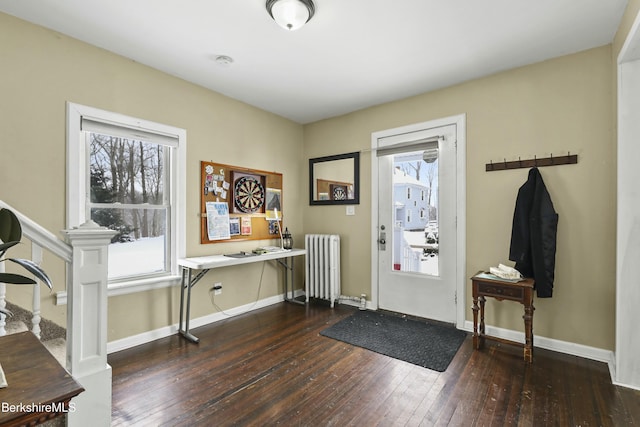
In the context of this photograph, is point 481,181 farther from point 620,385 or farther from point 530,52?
point 620,385

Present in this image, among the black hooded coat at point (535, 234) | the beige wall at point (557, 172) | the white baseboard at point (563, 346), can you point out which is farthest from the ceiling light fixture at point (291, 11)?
the white baseboard at point (563, 346)

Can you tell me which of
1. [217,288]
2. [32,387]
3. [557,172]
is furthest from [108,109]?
[557,172]

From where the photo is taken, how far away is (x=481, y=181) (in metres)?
3.12

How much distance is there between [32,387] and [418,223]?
332 cm

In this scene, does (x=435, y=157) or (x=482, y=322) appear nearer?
(x=482, y=322)

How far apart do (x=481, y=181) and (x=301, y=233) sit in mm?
2466

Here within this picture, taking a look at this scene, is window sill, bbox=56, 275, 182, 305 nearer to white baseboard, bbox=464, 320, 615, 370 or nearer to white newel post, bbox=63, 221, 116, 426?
white newel post, bbox=63, 221, 116, 426

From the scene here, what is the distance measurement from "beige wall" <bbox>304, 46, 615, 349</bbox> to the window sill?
299 cm

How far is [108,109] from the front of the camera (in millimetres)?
2662

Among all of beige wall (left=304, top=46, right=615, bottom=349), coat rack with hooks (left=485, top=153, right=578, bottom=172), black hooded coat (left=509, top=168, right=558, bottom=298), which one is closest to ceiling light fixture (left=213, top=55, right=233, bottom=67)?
beige wall (left=304, top=46, right=615, bottom=349)

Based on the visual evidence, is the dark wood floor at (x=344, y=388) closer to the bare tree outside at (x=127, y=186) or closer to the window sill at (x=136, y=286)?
the window sill at (x=136, y=286)

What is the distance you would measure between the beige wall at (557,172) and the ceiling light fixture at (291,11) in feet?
6.17

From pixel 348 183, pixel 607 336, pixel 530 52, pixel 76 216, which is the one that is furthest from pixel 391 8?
pixel 607 336

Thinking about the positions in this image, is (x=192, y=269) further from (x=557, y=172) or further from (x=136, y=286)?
(x=557, y=172)
